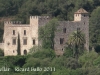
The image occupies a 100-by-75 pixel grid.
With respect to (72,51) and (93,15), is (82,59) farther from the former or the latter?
(93,15)

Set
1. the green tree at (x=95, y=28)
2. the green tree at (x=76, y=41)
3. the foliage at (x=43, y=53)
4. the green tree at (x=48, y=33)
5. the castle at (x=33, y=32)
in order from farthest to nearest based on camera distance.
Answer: the green tree at (x=95, y=28)
the castle at (x=33, y=32)
the green tree at (x=48, y=33)
the green tree at (x=76, y=41)
the foliage at (x=43, y=53)

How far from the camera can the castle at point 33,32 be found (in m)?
90.0

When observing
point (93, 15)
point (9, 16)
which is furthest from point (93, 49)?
point (9, 16)

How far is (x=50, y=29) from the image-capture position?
89.0 meters

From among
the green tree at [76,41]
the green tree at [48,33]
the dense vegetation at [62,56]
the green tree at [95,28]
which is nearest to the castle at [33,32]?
the green tree at [48,33]

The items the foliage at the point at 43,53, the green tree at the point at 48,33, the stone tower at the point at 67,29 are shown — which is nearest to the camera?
the foliage at the point at 43,53

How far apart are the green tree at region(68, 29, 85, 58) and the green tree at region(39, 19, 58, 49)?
1694 millimetres

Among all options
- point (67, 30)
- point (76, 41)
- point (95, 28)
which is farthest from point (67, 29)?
point (95, 28)

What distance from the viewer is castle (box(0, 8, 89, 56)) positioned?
90000mm

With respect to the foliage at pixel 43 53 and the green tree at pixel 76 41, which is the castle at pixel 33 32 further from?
the foliage at pixel 43 53

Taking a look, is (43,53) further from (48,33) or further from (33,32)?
(33,32)

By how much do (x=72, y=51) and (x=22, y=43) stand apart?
486 cm

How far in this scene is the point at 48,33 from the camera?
292 feet

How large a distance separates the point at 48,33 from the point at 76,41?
2.72 m
